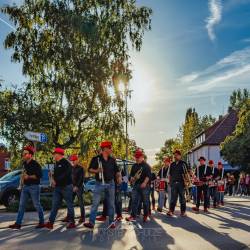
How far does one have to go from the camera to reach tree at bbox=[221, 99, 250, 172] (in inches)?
1923

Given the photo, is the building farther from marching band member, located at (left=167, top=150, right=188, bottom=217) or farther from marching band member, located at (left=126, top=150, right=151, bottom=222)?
marching band member, located at (left=126, top=150, right=151, bottom=222)

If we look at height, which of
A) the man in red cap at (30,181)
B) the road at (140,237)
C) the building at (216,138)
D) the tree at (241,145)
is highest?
the building at (216,138)

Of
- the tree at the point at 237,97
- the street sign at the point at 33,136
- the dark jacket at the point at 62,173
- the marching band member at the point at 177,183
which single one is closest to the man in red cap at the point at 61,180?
the dark jacket at the point at 62,173

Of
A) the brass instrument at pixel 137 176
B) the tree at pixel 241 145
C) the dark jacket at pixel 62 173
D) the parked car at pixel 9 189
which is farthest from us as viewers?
the tree at pixel 241 145

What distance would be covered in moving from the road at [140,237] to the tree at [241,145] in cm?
3592

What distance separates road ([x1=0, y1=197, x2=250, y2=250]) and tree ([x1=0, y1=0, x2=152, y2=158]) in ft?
51.9

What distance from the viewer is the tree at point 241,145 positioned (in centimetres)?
4884

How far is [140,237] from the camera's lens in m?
10.5

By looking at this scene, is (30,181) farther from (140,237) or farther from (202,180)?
(202,180)

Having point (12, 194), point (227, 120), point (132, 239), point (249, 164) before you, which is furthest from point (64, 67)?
point (227, 120)

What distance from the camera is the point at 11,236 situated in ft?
35.7

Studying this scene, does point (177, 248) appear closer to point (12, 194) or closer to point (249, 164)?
point (12, 194)

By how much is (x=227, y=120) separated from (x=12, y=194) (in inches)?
2485

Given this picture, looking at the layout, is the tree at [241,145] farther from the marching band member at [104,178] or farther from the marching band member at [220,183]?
the marching band member at [104,178]
